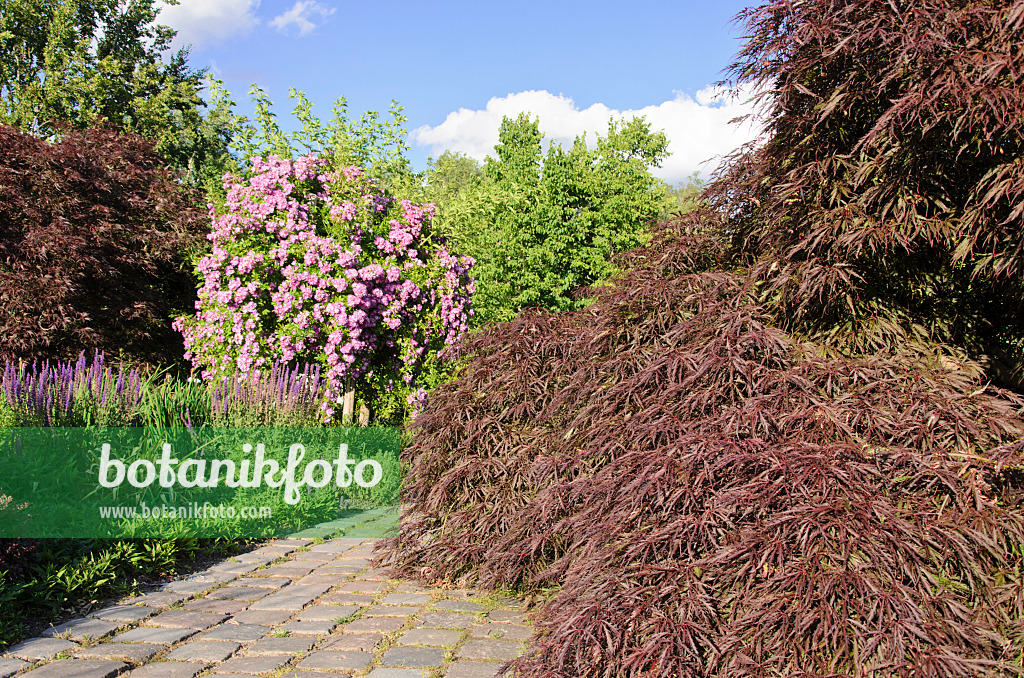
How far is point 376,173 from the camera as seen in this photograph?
10.6 m

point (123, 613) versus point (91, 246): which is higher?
point (91, 246)

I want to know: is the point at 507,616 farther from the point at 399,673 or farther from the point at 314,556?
the point at 314,556

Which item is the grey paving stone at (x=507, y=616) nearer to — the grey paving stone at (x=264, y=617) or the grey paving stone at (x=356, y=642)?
the grey paving stone at (x=356, y=642)

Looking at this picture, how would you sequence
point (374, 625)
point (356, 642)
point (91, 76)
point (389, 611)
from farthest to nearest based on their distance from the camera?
point (91, 76)
point (389, 611)
point (374, 625)
point (356, 642)

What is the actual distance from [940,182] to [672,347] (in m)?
1.20

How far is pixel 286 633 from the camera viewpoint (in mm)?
3375

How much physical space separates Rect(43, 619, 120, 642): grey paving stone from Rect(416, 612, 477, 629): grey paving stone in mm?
1479

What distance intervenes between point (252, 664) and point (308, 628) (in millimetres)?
462

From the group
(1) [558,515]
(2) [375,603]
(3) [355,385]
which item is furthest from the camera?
(3) [355,385]

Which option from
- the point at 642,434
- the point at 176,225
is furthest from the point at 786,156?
the point at 176,225

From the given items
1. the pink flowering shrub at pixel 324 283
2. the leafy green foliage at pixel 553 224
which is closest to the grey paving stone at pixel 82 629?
the pink flowering shrub at pixel 324 283

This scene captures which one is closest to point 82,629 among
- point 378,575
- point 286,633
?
point 286,633

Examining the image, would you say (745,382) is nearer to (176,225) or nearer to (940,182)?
(940,182)

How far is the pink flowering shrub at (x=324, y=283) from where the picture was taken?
700cm
